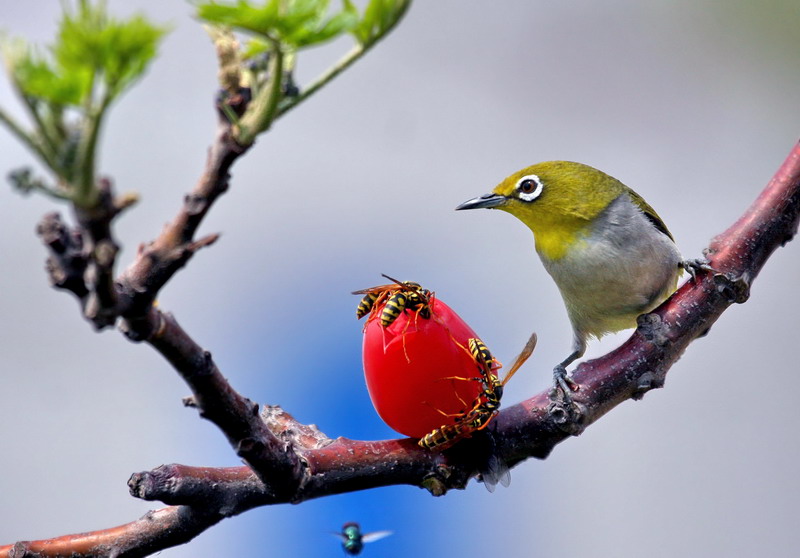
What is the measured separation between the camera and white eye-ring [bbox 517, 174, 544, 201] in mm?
1164

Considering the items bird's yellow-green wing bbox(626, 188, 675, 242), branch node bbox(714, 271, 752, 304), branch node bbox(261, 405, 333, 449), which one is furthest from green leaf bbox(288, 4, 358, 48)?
bird's yellow-green wing bbox(626, 188, 675, 242)

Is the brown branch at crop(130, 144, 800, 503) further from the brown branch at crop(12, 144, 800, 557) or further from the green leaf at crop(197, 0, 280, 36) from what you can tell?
the green leaf at crop(197, 0, 280, 36)

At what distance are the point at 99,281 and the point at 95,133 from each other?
0.11 metres

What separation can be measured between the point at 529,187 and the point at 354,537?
0.55 meters

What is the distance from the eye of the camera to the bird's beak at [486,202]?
1.14 meters

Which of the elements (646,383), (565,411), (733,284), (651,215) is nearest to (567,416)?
A: (565,411)

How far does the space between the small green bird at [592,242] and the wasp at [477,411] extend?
38 centimetres

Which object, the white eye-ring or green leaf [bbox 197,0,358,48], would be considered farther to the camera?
the white eye-ring

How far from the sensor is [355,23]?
381mm

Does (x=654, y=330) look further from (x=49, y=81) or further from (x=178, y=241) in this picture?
(x=49, y=81)

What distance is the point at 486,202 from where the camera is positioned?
1.15m

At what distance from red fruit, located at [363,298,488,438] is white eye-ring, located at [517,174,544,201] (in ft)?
1.43

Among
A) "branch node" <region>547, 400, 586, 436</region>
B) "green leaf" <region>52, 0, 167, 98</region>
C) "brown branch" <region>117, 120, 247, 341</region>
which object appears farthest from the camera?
"branch node" <region>547, 400, 586, 436</region>

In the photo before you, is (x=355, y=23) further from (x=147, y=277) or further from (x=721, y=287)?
(x=721, y=287)
